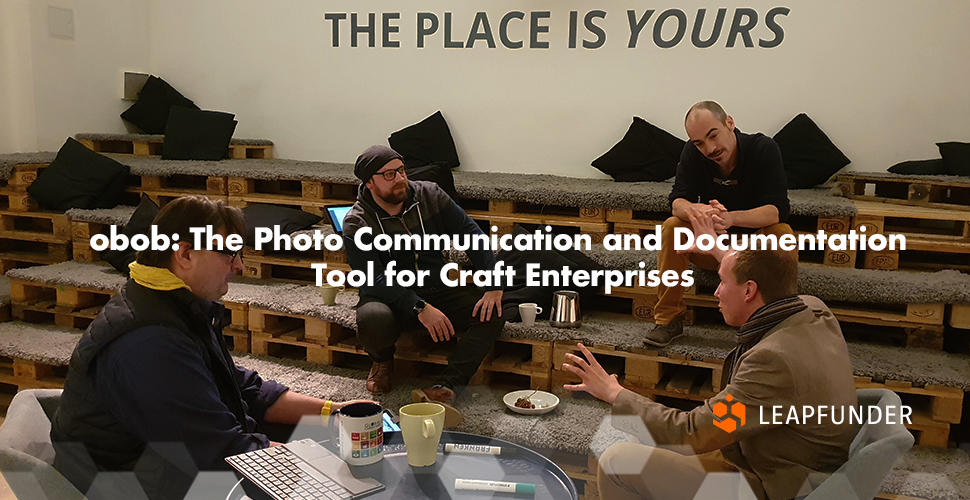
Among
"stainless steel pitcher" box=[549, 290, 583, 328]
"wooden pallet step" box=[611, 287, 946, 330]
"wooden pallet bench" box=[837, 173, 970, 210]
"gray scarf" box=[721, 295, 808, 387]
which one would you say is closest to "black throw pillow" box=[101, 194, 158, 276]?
"stainless steel pitcher" box=[549, 290, 583, 328]

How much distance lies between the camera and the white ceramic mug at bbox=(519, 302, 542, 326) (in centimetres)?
379

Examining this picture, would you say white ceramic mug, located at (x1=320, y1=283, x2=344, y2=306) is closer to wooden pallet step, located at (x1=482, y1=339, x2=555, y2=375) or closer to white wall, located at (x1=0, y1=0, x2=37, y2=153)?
wooden pallet step, located at (x1=482, y1=339, x2=555, y2=375)

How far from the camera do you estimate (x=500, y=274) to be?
13.2ft

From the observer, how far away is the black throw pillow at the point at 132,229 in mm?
4586

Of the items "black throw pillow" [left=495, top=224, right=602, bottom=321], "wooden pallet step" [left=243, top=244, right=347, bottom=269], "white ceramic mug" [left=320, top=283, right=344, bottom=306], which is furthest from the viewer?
"wooden pallet step" [left=243, top=244, right=347, bottom=269]

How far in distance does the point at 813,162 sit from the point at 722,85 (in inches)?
31.7

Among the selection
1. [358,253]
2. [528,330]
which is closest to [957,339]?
[528,330]

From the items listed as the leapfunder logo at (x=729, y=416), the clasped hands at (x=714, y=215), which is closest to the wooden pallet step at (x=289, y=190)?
the clasped hands at (x=714, y=215)

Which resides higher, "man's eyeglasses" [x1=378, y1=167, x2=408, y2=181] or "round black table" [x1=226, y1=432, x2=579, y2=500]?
"man's eyeglasses" [x1=378, y1=167, x2=408, y2=181]

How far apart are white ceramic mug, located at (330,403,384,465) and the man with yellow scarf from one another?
0.93ft

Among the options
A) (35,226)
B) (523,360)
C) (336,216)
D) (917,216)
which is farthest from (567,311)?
(35,226)

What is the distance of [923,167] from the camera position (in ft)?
15.1

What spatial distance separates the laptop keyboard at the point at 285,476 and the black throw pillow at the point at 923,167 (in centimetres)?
422

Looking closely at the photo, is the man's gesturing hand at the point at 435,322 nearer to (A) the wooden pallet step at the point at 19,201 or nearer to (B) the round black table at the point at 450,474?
(B) the round black table at the point at 450,474
